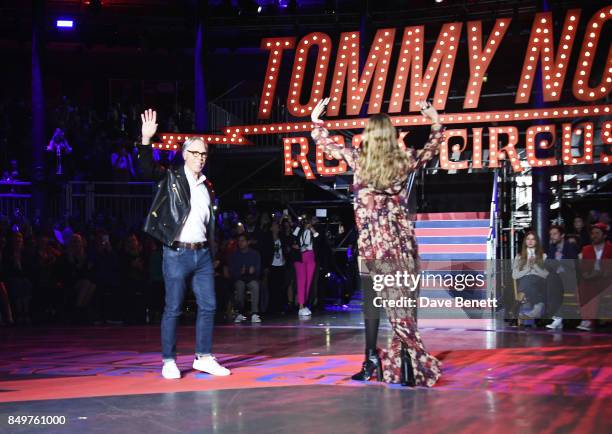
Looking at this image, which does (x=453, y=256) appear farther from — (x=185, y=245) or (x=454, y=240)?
(x=185, y=245)

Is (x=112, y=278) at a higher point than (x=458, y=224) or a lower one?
lower

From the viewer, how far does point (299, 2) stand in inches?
1013

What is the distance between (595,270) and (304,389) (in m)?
6.75

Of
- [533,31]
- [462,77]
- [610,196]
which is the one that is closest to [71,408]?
[533,31]

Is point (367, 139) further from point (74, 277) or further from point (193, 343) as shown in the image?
point (74, 277)

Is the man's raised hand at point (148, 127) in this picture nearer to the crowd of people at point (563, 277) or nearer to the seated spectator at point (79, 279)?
the crowd of people at point (563, 277)

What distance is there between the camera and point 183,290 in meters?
6.43

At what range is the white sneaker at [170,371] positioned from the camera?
6.35m

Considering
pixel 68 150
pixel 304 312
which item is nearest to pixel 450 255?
pixel 304 312

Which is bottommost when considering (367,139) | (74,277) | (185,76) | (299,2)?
(74,277)

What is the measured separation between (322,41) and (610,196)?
301 inches

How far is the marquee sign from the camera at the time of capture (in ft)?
50.0

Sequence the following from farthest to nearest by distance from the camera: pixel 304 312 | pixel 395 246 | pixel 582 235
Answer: pixel 304 312, pixel 582 235, pixel 395 246

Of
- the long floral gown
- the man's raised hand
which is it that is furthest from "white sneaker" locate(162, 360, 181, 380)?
the man's raised hand
